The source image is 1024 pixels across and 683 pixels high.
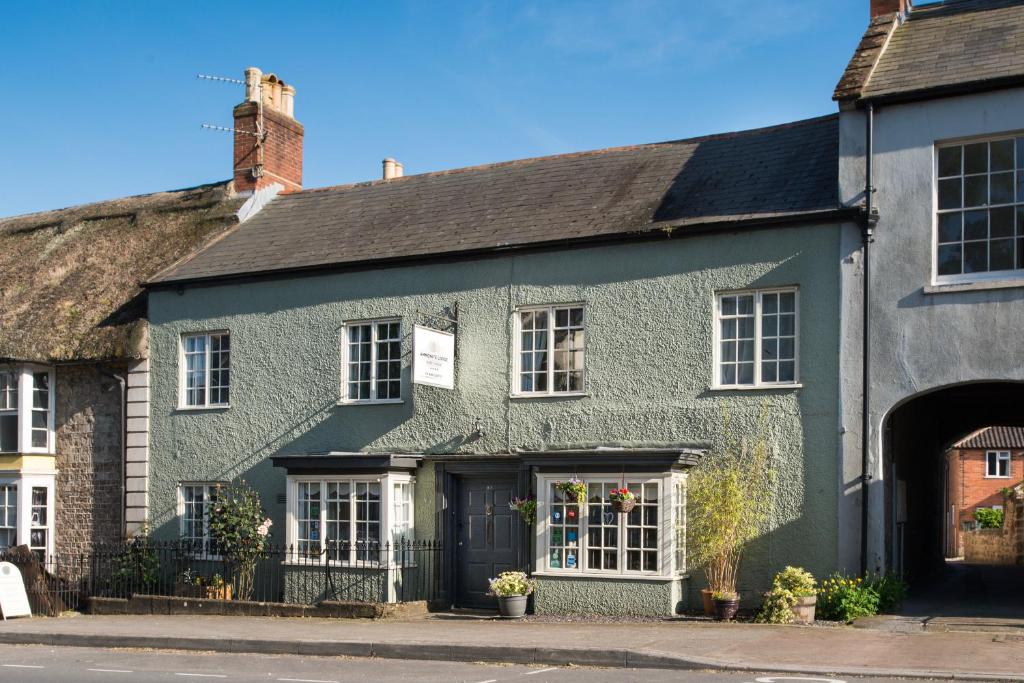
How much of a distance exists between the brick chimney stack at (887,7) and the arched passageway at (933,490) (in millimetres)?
6122

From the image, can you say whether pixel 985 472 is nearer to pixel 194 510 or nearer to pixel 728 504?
pixel 728 504

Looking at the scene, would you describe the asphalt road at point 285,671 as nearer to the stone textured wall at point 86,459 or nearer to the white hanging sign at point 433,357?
the white hanging sign at point 433,357

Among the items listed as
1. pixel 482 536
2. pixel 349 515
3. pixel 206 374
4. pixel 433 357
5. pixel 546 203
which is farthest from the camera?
pixel 206 374

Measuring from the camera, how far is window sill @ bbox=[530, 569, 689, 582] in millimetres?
16984

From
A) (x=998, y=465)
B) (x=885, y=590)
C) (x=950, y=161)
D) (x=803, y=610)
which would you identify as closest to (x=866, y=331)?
(x=950, y=161)

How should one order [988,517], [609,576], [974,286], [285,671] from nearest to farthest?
[285,671] < [974,286] < [609,576] < [988,517]

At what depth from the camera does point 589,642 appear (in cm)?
1415

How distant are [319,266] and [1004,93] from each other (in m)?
11.4

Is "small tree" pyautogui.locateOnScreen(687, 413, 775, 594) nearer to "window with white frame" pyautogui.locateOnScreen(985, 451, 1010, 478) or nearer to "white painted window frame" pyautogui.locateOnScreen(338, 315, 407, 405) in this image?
"white painted window frame" pyautogui.locateOnScreen(338, 315, 407, 405)

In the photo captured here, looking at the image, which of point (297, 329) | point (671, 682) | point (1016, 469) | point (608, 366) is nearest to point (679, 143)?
point (608, 366)

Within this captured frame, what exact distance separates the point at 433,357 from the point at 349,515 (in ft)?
10.2

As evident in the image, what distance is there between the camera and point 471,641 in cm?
1461

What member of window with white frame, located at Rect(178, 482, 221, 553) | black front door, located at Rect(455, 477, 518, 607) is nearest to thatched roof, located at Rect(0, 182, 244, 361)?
window with white frame, located at Rect(178, 482, 221, 553)

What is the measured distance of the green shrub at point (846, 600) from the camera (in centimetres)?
1561
